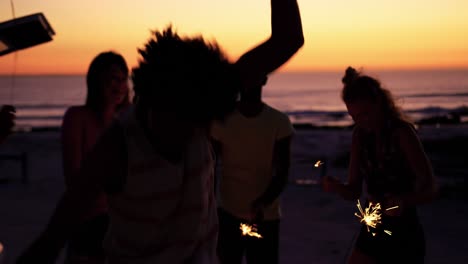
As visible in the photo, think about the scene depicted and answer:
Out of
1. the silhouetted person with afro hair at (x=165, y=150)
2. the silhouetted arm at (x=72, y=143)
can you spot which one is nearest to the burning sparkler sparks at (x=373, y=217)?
the silhouetted arm at (x=72, y=143)

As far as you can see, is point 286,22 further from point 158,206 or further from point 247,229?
point 247,229

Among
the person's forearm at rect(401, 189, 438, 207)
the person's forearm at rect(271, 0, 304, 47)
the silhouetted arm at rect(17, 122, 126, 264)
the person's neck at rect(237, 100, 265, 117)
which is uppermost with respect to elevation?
the person's forearm at rect(271, 0, 304, 47)

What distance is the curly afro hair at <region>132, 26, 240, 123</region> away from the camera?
1.45m

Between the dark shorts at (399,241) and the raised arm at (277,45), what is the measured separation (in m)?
2.28

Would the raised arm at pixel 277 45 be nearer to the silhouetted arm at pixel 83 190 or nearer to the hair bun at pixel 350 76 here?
the silhouetted arm at pixel 83 190

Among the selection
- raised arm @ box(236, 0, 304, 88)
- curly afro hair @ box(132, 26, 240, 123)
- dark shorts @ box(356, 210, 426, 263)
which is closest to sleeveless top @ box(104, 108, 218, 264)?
curly afro hair @ box(132, 26, 240, 123)

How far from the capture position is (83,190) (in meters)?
1.45

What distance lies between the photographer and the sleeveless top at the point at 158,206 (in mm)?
1520

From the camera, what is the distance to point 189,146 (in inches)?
64.2

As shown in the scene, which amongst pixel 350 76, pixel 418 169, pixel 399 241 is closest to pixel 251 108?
pixel 350 76

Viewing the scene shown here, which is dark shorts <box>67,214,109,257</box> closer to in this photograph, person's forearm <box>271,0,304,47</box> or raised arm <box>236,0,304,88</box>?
raised arm <box>236,0,304,88</box>

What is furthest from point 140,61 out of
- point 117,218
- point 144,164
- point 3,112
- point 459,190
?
point 459,190

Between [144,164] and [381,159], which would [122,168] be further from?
[381,159]

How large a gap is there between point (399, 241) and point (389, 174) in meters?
0.47
